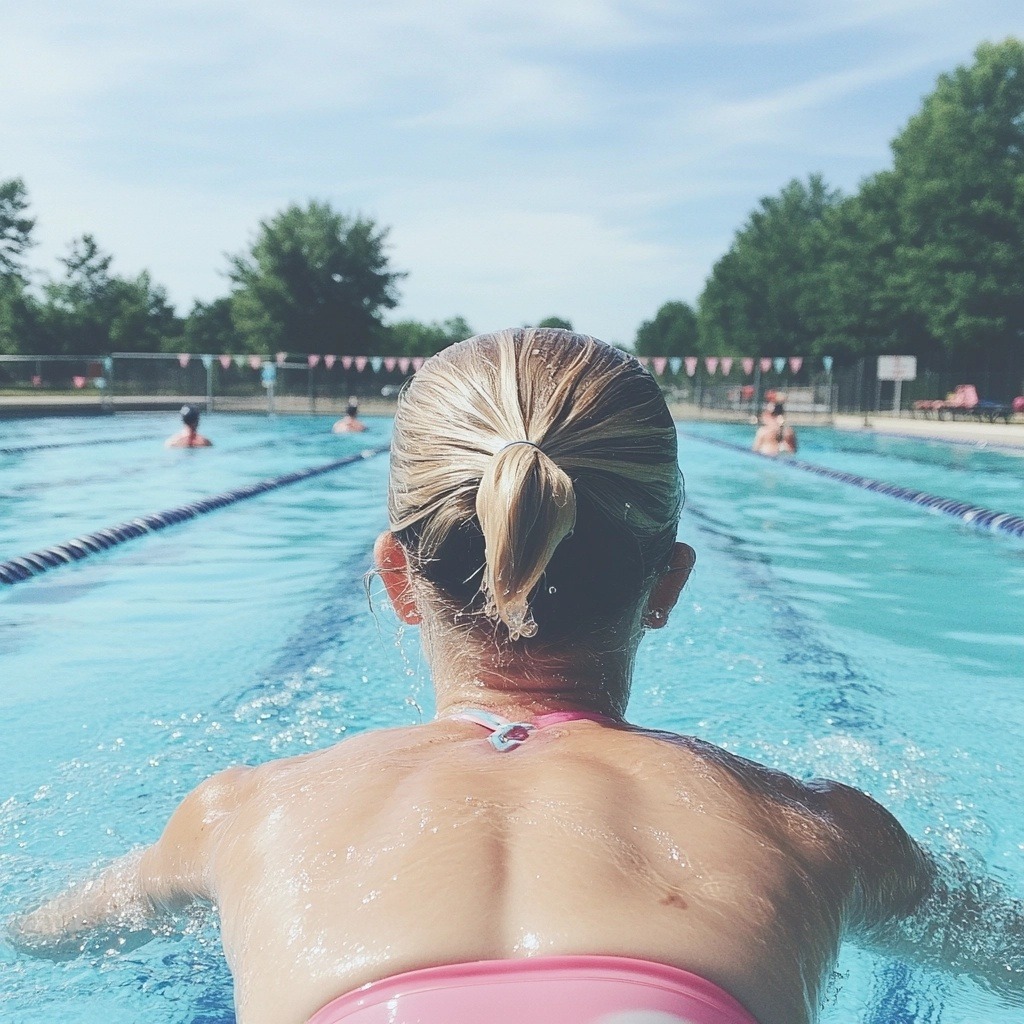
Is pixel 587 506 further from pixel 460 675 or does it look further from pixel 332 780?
pixel 332 780

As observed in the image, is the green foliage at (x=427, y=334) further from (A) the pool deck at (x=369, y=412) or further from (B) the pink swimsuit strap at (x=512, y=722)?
(B) the pink swimsuit strap at (x=512, y=722)

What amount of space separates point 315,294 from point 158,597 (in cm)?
4609

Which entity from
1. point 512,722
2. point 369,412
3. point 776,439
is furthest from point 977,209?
point 512,722

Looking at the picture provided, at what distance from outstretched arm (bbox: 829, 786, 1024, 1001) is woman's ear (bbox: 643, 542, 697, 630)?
0.36 m

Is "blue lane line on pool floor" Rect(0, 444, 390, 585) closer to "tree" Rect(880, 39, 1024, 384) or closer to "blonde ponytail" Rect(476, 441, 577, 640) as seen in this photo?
"blonde ponytail" Rect(476, 441, 577, 640)

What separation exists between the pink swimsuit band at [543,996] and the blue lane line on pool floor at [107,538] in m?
6.10

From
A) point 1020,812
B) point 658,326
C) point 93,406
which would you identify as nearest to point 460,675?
point 1020,812

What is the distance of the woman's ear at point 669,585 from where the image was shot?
5.21 feet

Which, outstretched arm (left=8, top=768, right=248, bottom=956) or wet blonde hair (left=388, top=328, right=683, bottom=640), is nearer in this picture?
wet blonde hair (left=388, top=328, right=683, bottom=640)

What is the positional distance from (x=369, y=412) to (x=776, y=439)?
69.6ft

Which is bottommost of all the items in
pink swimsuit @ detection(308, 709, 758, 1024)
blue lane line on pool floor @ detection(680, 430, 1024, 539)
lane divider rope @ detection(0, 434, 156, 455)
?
lane divider rope @ detection(0, 434, 156, 455)

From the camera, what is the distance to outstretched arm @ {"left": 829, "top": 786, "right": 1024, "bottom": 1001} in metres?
1.40

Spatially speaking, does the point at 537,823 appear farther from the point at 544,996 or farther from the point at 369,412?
the point at 369,412

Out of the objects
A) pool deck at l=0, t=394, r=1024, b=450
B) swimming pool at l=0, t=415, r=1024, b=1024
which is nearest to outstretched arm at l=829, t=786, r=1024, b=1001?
swimming pool at l=0, t=415, r=1024, b=1024
